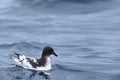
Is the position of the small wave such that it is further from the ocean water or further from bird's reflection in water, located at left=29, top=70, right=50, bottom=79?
→ bird's reflection in water, located at left=29, top=70, right=50, bottom=79

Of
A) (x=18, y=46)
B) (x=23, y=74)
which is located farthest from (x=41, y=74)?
(x=18, y=46)

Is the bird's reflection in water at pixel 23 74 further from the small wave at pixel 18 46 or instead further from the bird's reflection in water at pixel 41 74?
the small wave at pixel 18 46

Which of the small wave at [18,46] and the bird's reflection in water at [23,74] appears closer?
the bird's reflection in water at [23,74]

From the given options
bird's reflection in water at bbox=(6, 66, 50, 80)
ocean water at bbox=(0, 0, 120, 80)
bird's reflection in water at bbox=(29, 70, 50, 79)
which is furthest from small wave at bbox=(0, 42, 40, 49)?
bird's reflection in water at bbox=(29, 70, 50, 79)

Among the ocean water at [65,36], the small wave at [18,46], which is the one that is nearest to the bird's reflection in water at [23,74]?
the ocean water at [65,36]

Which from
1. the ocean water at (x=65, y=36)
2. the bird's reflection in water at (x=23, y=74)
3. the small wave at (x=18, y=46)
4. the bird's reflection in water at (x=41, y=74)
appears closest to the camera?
the bird's reflection in water at (x=23, y=74)

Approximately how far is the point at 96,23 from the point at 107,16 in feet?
4.73

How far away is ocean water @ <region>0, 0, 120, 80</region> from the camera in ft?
77.9

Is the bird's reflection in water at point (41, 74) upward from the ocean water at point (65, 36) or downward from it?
downward

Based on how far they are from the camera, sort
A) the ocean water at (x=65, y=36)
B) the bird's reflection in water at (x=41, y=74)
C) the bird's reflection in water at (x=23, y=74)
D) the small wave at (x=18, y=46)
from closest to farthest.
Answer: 1. the bird's reflection in water at (x=23, y=74)
2. the bird's reflection in water at (x=41, y=74)
3. the ocean water at (x=65, y=36)
4. the small wave at (x=18, y=46)

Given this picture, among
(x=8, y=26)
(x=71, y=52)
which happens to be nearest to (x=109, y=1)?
(x=8, y=26)

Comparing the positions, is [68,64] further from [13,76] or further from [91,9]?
[91,9]

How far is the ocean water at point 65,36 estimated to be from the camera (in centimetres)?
2375

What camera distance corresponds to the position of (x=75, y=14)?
33688mm
